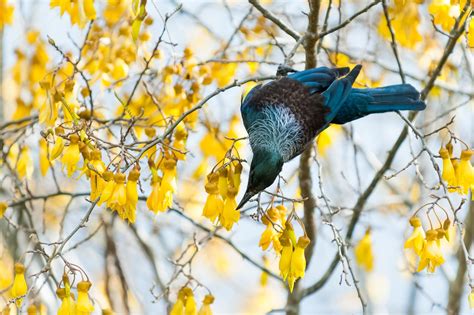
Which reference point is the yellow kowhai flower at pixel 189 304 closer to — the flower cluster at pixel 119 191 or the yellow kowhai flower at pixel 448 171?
the flower cluster at pixel 119 191

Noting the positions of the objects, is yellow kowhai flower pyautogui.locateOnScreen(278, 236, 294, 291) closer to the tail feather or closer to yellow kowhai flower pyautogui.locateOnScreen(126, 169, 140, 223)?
yellow kowhai flower pyautogui.locateOnScreen(126, 169, 140, 223)

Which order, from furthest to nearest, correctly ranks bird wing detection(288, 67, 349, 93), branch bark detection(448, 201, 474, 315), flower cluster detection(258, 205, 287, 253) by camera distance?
branch bark detection(448, 201, 474, 315), bird wing detection(288, 67, 349, 93), flower cluster detection(258, 205, 287, 253)

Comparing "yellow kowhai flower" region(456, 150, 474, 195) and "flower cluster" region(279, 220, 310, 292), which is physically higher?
"yellow kowhai flower" region(456, 150, 474, 195)

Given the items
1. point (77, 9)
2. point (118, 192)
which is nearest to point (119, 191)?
point (118, 192)

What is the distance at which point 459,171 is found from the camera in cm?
319

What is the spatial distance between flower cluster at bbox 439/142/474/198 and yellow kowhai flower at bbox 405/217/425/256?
0.61 ft

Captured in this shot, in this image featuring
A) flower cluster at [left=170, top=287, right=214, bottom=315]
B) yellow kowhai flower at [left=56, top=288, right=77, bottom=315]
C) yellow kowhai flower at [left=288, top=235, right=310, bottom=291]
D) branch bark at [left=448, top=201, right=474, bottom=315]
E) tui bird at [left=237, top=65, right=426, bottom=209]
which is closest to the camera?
yellow kowhai flower at [left=56, top=288, right=77, bottom=315]

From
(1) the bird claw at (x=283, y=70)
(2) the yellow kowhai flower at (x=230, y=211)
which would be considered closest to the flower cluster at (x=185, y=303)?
(2) the yellow kowhai flower at (x=230, y=211)

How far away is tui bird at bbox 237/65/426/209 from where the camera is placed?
3645 millimetres

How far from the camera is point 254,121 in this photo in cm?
375

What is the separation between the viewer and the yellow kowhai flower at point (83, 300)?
2.87m

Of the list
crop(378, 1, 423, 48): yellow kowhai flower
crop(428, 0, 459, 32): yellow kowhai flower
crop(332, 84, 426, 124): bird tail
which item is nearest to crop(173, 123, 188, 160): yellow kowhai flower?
crop(332, 84, 426, 124): bird tail

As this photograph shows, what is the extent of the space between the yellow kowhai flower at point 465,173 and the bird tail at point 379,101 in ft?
2.52

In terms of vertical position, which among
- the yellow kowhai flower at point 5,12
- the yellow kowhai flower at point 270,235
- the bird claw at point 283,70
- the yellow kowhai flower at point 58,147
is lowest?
the yellow kowhai flower at point 270,235
